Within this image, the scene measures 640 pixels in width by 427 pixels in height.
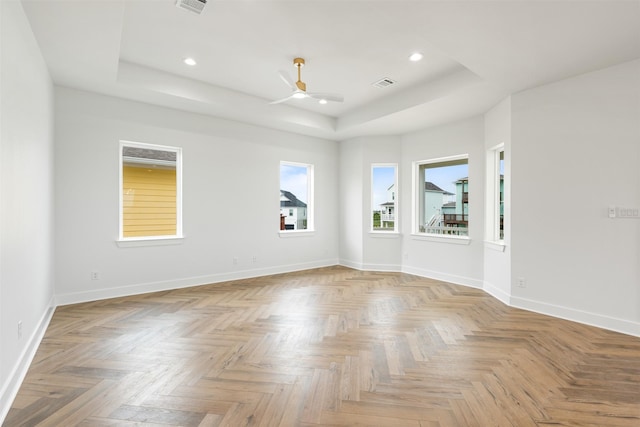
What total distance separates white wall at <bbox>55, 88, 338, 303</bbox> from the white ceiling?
0.39 metres

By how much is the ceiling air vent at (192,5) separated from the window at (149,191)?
95.8 inches

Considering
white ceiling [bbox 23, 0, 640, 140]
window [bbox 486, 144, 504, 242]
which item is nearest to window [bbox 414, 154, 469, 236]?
window [bbox 486, 144, 504, 242]

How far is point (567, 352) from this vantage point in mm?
2705

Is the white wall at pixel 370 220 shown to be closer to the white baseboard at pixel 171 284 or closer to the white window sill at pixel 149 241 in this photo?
the white baseboard at pixel 171 284

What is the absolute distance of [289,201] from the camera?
6.38 m

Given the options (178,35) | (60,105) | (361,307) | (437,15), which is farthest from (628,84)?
(60,105)

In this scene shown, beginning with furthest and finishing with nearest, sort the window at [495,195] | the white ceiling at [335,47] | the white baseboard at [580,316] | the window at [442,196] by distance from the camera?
the window at [442,196] → the window at [495,195] → the white baseboard at [580,316] → the white ceiling at [335,47]

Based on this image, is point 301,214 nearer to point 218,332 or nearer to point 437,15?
point 218,332

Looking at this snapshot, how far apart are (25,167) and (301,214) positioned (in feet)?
14.8

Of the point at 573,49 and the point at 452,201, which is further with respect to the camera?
the point at 452,201

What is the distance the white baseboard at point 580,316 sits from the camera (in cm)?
314

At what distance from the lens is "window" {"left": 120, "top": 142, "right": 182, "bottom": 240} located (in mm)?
4547

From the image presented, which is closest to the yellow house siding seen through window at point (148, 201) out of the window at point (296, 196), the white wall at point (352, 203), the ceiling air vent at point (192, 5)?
the window at point (296, 196)

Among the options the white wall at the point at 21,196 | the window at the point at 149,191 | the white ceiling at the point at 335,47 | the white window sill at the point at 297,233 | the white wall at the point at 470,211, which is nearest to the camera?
the white wall at the point at 21,196
